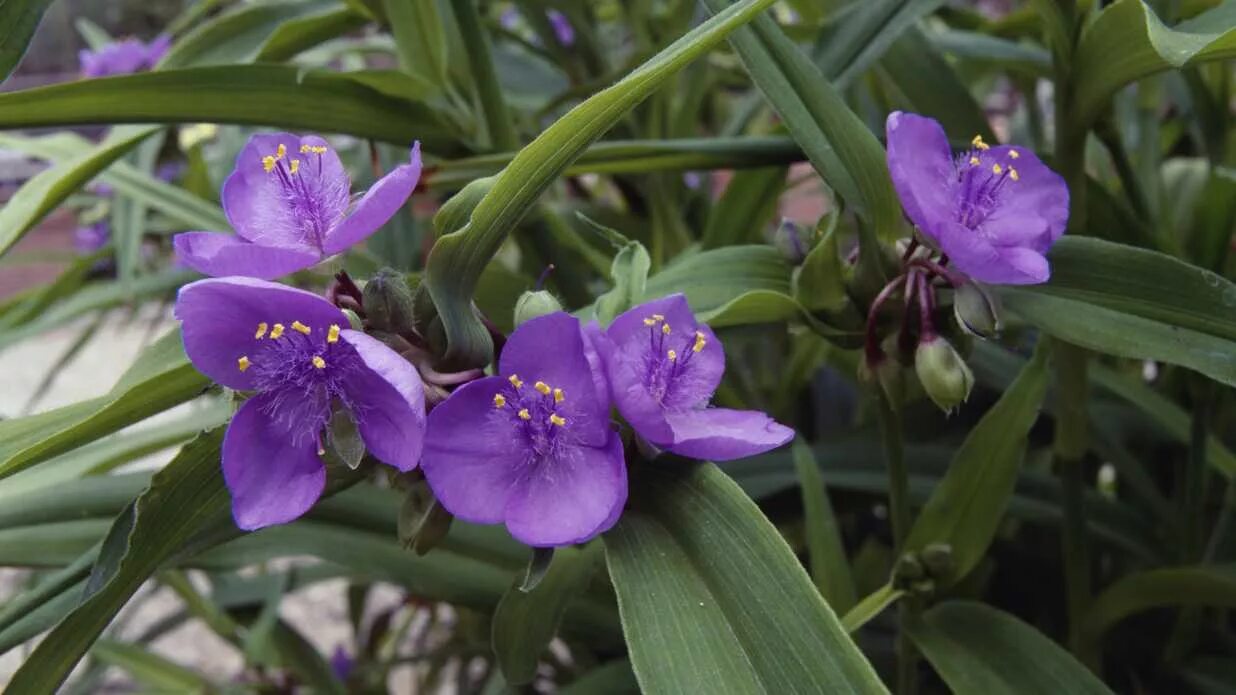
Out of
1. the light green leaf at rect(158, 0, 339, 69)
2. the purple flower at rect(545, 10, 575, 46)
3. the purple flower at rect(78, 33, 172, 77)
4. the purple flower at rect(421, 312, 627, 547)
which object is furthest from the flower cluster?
the purple flower at rect(78, 33, 172, 77)

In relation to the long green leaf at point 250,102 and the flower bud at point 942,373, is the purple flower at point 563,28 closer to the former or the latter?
the long green leaf at point 250,102

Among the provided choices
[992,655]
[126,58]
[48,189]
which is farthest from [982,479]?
[126,58]

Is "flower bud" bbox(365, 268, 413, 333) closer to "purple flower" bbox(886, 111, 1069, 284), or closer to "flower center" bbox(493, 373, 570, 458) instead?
"flower center" bbox(493, 373, 570, 458)

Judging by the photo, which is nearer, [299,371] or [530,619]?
[299,371]

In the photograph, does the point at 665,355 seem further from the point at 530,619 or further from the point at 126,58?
the point at 126,58

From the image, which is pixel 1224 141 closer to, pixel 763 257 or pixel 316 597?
pixel 763 257

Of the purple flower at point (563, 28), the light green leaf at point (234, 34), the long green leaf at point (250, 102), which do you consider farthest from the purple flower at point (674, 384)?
the purple flower at point (563, 28)

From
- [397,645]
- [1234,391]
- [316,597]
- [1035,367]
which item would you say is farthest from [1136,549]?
[316,597]
